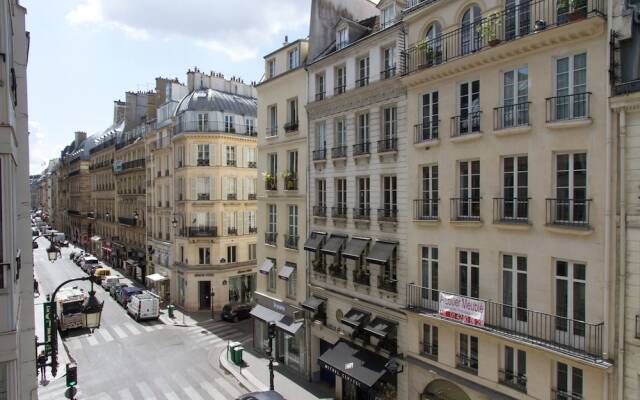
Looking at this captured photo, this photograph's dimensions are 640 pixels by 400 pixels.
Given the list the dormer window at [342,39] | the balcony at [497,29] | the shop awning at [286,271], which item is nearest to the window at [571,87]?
the balcony at [497,29]

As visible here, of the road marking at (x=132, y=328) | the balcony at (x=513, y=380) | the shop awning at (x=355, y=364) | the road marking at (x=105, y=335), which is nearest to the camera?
the balcony at (x=513, y=380)

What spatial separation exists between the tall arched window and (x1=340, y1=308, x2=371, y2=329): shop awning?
1082 cm

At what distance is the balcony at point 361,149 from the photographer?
60.2 feet

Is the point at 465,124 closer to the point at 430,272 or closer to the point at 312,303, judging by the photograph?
the point at 430,272

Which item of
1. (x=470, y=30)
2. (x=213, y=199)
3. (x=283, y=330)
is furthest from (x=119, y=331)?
(x=470, y=30)

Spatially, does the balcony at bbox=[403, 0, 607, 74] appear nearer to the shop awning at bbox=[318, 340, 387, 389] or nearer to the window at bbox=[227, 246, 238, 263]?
the shop awning at bbox=[318, 340, 387, 389]

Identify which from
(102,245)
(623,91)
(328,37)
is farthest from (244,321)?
(102,245)

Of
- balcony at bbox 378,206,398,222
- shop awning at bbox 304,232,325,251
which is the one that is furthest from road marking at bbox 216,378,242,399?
balcony at bbox 378,206,398,222

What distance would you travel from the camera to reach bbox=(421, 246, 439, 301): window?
51.3 feet

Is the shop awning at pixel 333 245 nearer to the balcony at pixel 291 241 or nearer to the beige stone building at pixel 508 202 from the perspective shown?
the balcony at pixel 291 241

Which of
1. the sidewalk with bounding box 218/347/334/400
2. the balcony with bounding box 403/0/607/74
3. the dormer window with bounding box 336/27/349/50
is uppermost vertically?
the dormer window with bounding box 336/27/349/50

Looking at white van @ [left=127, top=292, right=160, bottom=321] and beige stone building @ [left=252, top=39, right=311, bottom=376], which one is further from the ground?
beige stone building @ [left=252, top=39, right=311, bottom=376]

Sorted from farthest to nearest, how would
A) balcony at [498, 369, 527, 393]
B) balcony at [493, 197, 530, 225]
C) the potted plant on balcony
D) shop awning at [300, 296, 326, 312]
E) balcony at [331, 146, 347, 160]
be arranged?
1. shop awning at [300, 296, 326, 312]
2. balcony at [331, 146, 347, 160]
3. the potted plant on balcony
4. balcony at [498, 369, 527, 393]
5. balcony at [493, 197, 530, 225]

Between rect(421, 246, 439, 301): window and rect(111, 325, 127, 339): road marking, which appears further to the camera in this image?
rect(111, 325, 127, 339): road marking
